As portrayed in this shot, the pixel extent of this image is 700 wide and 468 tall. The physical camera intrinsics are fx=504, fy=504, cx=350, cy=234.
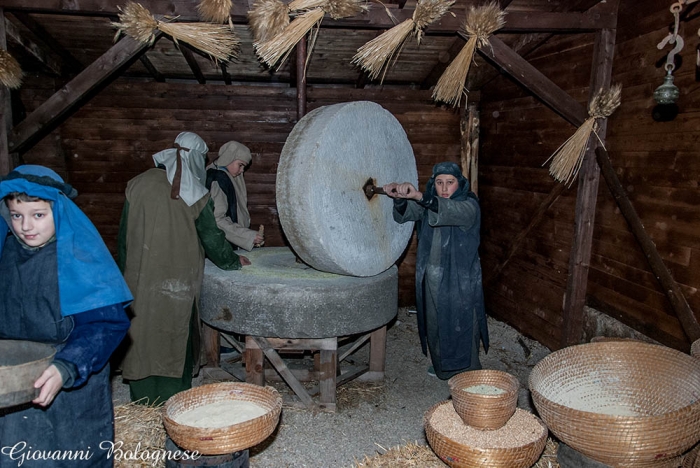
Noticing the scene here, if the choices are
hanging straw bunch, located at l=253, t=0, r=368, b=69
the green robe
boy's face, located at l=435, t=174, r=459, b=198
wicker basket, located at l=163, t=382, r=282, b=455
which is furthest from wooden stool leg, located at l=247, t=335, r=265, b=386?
hanging straw bunch, located at l=253, t=0, r=368, b=69

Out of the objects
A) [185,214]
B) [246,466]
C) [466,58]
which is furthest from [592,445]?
[466,58]

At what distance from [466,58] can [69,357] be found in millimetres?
3954

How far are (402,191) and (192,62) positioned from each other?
3247mm

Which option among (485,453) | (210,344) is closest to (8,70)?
(210,344)

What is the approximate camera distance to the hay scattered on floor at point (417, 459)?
2.68 metres

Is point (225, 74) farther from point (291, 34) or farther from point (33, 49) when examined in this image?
point (291, 34)

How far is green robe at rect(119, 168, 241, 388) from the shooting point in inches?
149

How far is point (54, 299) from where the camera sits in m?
2.07

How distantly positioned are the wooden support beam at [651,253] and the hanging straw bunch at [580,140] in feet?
0.59

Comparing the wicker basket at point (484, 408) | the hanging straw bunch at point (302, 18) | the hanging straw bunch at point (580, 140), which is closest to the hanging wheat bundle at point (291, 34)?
the hanging straw bunch at point (302, 18)

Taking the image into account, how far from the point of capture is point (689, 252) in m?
3.61

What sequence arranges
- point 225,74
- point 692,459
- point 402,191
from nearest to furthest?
point 692,459
point 402,191
point 225,74

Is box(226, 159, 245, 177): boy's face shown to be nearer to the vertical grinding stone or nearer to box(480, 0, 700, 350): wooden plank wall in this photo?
the vertical grinding stone

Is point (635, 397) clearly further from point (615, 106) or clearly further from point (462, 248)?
point (615, 106)
